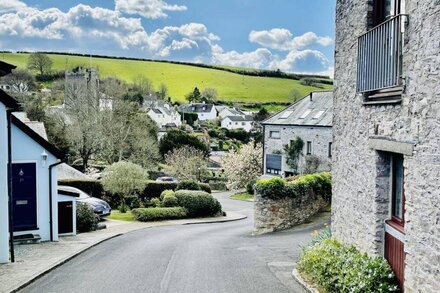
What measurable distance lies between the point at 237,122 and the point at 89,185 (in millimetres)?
70681

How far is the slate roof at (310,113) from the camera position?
3994 centimetres

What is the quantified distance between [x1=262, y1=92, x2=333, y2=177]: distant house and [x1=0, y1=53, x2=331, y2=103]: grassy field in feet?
249

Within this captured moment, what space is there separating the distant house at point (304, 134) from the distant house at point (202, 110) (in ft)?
229

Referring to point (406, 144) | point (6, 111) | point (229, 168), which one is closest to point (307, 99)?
point (229, 168)

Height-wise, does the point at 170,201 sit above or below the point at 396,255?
below

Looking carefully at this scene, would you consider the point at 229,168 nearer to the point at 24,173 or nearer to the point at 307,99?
the point at 307,99

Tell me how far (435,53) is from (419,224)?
2.45 meters

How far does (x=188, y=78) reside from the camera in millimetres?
142125

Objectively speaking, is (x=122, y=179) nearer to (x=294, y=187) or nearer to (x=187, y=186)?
(x=187, y=186)

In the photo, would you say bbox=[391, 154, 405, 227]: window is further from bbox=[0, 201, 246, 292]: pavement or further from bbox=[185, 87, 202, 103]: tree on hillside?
bbox=[185, 87, 202, 103]: tree on hillside

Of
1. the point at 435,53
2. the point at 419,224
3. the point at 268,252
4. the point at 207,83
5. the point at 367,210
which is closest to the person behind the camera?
the point at 435,53

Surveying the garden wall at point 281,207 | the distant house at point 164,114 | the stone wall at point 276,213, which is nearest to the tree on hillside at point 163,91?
the distant house at point 164,114

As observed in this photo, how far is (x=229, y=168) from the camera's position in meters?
53.1

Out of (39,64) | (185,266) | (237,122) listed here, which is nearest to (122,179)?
(185,266)
